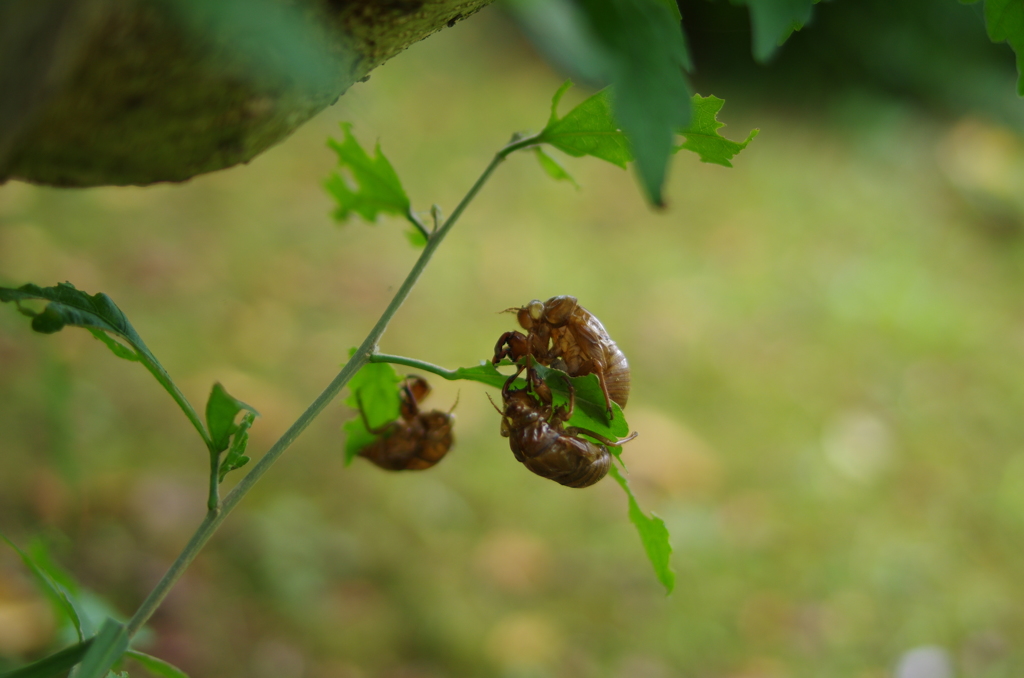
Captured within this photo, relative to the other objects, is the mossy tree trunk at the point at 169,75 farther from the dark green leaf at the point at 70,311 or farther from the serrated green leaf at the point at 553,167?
the serrated green leaf at the point at 553,167

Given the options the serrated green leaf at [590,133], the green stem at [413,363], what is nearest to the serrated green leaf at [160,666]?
the green stem at [413,363]

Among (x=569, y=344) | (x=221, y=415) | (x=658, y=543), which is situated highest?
(x=569, y=344)

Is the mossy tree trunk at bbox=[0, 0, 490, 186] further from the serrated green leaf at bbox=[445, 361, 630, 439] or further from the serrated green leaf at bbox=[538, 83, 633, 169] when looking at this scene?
the serrated green leaf at bbox=[445, 361, 630, 439]

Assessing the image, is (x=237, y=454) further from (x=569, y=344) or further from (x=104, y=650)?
(x=569, y=344)

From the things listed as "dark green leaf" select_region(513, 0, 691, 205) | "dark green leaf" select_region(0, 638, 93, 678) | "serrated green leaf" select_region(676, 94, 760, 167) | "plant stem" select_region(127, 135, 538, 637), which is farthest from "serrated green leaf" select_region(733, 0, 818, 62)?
"dark green leaf" select_region(0, 638, 93, 678)

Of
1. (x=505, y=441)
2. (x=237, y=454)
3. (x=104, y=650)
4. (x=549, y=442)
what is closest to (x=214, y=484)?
(x=237, y=454)

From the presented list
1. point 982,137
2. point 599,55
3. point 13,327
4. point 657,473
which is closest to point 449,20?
point 599,55
